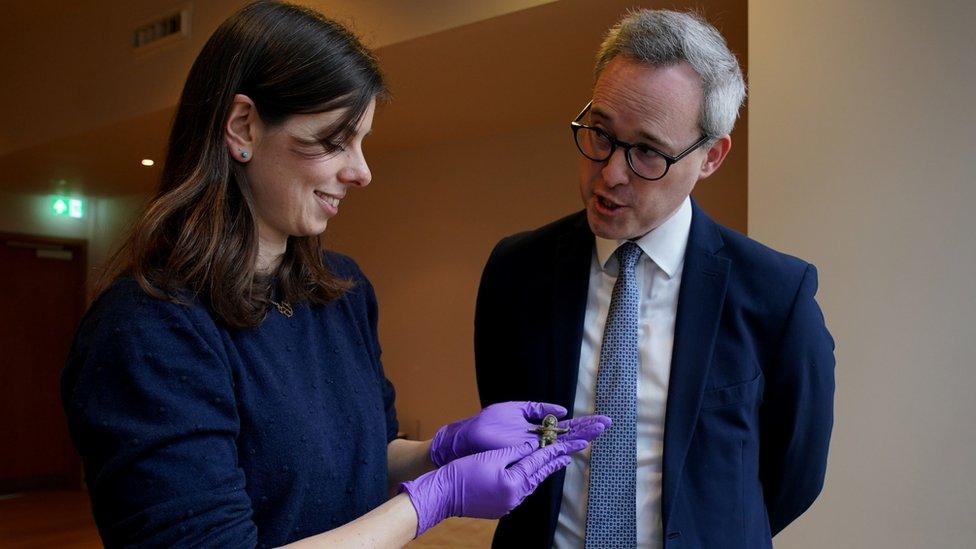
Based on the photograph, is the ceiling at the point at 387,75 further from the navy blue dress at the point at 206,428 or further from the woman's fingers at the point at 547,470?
the woman's fingers at the point at 547,470

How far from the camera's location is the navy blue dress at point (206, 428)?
3.14 feet

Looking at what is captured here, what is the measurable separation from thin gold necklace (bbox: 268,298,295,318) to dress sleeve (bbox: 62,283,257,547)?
0.20m

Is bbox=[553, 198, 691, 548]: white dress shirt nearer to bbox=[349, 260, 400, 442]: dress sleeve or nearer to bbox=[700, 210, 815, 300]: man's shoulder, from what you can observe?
bbox=[700, 210, 815, 300]: man's shoulder

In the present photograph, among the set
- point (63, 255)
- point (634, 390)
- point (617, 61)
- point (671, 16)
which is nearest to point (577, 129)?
point (617, 61)

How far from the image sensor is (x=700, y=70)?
135 cm

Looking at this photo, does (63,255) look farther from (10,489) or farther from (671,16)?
(671,16)

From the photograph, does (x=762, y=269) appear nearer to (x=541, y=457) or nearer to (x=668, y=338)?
(x=668, y=338)

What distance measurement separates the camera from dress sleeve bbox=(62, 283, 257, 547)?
3.12 feet

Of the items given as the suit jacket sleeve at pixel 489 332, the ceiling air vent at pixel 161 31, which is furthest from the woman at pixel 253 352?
the ceiling air vent at pixel 161 31

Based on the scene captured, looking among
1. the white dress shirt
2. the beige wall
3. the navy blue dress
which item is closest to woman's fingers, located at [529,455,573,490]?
the white dress shirt

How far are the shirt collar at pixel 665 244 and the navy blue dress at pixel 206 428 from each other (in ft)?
1.68

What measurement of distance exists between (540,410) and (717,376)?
0.30m

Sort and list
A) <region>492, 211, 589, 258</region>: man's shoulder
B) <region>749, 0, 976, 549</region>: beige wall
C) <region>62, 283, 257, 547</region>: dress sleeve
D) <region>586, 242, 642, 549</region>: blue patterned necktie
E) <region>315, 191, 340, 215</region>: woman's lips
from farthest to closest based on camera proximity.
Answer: <region>749, 0, 976, 549</region>: beige wall
<region>492, 211, 589, 258</region>: man's shoulder
<region>586, 242, 642, 549</region>: blue patterned necktie
<region>315, 191, 340, 215</region>: woman's lips
<region>62, 283, 257, 547</region>: dress sleeve

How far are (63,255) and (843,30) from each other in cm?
727
